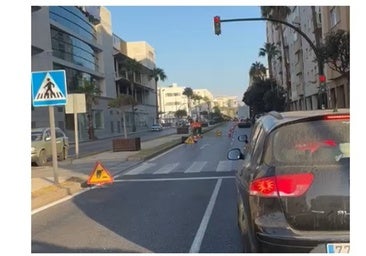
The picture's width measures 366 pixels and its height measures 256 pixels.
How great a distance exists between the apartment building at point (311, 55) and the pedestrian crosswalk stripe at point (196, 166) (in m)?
12.2

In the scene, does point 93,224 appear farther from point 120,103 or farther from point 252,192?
point 120,103

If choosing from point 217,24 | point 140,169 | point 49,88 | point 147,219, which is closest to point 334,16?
point 217,24

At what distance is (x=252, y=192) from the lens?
4.21 m

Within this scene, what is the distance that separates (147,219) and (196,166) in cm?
931

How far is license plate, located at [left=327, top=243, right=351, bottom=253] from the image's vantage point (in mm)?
3834

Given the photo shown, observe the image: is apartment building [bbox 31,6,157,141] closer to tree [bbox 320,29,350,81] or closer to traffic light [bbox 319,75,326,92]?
tree [bbox 320,29,350,81]

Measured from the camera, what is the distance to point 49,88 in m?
12.3

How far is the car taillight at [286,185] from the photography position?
13.0 feet

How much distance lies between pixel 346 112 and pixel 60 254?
3634 millimetres

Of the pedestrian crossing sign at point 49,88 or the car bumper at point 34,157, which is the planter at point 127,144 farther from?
the pedestrian crossing sign at point 49,88

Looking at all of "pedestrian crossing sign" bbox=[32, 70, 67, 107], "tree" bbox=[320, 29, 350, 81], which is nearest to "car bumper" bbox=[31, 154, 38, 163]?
"pedestrian crossing sign" bbox=[32, 70, 67, 107]

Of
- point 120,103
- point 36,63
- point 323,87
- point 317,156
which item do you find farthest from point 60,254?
point 36,63

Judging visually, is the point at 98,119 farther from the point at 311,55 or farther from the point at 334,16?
the point at 334,16
